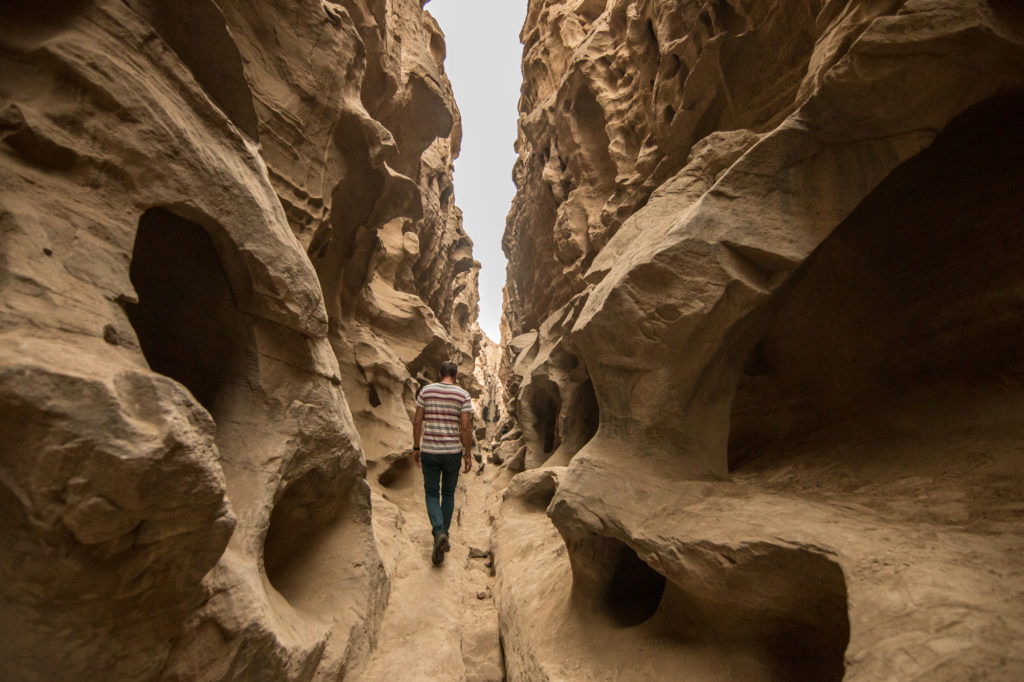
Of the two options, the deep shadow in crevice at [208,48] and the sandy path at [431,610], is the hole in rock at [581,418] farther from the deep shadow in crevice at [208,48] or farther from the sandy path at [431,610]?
the deep shadow in crevice at [208,48]

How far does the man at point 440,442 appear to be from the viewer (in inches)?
195

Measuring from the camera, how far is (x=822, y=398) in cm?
394

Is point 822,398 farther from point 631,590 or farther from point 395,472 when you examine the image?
point 395,472

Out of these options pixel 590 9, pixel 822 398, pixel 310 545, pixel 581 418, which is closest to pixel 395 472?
pixel 581 418

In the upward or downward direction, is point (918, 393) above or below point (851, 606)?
above

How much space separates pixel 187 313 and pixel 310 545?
6.25 feet

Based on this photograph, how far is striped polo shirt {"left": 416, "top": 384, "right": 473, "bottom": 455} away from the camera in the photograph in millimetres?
4984

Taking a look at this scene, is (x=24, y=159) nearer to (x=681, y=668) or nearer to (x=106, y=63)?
(x=106, y=63)

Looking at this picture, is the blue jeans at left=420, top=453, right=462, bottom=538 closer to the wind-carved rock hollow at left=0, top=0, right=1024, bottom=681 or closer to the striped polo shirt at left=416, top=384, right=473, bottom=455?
the striped polo shirt at left=416, top=384, right=473, bottom=455

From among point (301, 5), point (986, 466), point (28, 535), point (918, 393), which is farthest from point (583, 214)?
point (28, 535)

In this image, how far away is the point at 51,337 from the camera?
1653mm

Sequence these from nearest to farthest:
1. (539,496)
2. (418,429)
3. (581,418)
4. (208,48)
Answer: (208,48), (418,429), (539,496), (581,418)

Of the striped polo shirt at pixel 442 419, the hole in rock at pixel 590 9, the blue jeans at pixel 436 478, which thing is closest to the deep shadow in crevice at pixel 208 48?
the striped polo shirt at pixel 442 419

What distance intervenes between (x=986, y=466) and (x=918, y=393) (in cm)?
87
